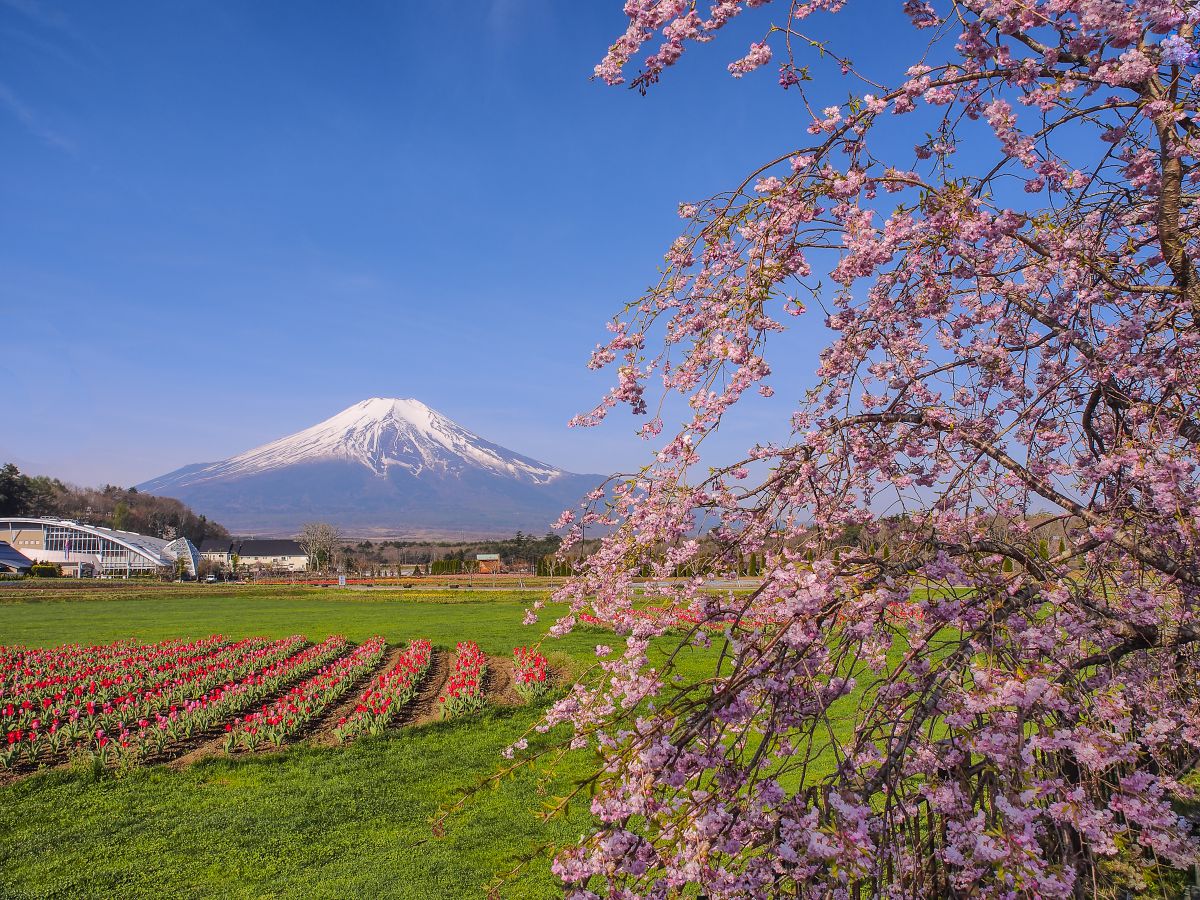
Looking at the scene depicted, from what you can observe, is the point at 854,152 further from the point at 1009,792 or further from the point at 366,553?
the point at 366,553

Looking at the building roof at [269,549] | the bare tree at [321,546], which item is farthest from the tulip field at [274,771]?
the building roof at [269,549]

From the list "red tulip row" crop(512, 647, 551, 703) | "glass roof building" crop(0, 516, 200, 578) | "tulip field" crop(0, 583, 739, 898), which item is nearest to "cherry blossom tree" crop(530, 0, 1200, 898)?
"tulip field" crop(0, 583, 739, 898)

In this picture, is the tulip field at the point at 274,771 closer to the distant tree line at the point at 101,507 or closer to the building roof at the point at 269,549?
the distant tree line at the point at 101,507

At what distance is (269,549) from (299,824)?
88.9 meters

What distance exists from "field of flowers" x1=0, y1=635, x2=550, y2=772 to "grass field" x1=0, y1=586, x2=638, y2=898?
0.55 m

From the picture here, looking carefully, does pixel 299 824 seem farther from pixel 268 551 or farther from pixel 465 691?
pixel 268 551

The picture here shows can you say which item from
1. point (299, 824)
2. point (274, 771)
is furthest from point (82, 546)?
point (299, 824)

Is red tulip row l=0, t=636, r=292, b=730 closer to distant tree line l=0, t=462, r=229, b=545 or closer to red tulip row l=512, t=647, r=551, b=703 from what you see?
red tulip row l=512, t=647, r=551, b=703

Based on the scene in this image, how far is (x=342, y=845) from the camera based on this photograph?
20.4 feet

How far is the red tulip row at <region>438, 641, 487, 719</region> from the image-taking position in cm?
1004

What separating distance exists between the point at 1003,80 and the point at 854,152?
0.53 m

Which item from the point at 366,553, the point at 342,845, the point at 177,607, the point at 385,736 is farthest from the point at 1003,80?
the point at 366,553

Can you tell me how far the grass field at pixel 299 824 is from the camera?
554 cm

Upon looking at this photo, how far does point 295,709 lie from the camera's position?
9.66m
